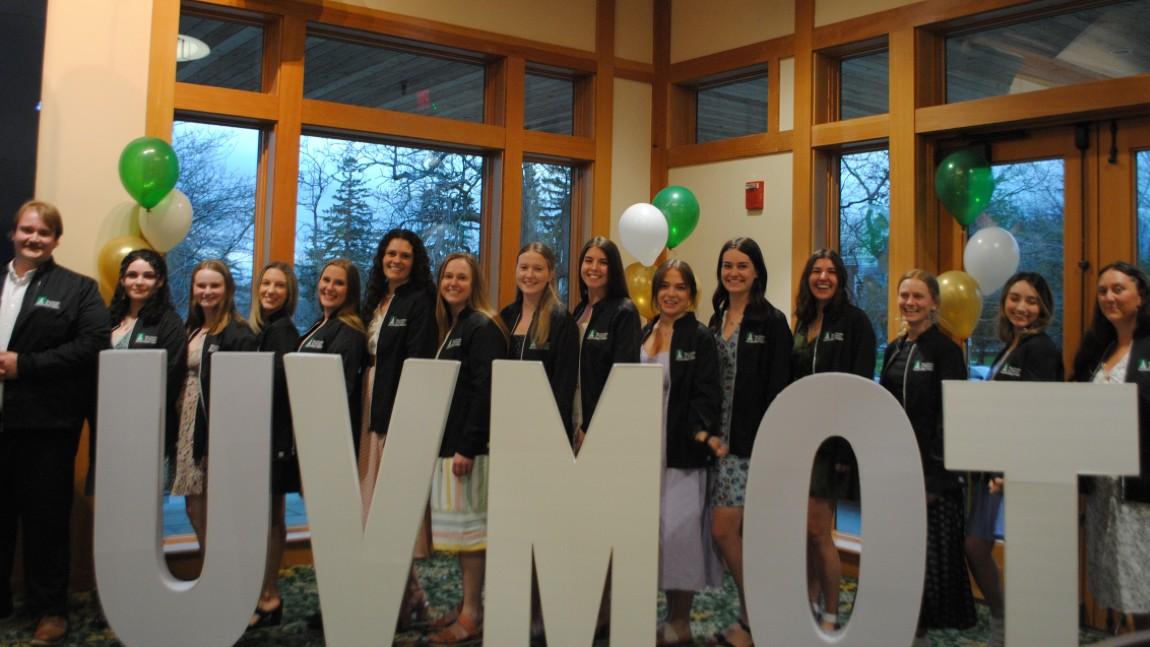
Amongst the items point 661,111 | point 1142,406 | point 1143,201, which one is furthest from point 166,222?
point 1143,201

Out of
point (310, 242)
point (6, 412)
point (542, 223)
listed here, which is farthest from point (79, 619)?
point (542, 223)

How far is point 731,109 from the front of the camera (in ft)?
16.8

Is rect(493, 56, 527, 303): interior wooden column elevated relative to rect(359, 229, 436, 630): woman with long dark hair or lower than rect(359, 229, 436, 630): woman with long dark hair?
elevated

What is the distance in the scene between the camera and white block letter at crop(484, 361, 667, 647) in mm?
2270

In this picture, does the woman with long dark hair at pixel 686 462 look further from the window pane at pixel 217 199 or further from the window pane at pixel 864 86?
the window pane at pixel 217 199

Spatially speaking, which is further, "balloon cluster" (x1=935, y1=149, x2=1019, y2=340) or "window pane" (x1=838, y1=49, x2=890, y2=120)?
"window pane" (x1=838, y1=49, x2=890, y2=120)

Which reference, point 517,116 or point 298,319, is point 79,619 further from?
point 517,116

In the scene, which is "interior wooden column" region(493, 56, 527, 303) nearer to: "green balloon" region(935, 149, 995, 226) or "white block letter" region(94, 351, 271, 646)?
"green balloon" region(935, 149, 995, 226)

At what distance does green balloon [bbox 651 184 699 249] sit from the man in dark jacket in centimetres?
255

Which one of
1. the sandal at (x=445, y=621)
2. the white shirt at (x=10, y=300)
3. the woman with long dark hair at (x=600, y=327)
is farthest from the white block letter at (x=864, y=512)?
the white shirt at (x=10, y=300)

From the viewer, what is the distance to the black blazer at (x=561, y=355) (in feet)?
10.2

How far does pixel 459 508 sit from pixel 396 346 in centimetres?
64

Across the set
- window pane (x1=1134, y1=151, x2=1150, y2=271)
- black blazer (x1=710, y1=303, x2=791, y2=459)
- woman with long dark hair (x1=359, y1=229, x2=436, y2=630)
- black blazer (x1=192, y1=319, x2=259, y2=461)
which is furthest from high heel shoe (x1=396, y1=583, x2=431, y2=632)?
window pane (x1=1134, y1=151, x2=1150, y2=271)

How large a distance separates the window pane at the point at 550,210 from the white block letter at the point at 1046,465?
10.5ft
